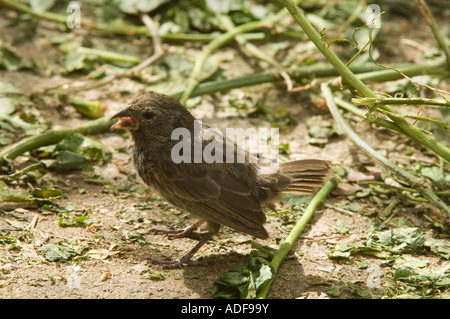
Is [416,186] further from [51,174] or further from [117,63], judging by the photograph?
[117,63]

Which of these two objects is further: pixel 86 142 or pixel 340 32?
pixel 340 32

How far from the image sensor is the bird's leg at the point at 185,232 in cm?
440

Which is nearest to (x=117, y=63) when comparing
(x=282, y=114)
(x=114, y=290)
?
(x=282, y=114)

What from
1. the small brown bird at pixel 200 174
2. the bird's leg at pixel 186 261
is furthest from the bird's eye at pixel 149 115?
the bird's leg at pixel 186 261

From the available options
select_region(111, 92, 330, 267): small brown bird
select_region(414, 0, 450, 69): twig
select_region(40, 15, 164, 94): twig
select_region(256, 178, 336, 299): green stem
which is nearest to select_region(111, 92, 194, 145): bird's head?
select_region(111, 92, 330, 267): small brown bird

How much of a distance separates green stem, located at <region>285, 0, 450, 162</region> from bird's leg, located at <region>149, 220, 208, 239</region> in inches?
60.8

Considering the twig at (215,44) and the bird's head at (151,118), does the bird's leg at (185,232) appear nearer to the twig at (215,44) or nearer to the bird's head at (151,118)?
the bird's head at (151,118)

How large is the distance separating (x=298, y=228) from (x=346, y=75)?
119cm

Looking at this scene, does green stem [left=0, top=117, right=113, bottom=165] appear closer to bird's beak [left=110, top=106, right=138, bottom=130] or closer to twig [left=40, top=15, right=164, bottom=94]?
twig [left=40, top=15, right=164, bottom=94]

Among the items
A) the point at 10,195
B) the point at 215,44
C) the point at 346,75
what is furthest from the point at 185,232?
the point at 215,44

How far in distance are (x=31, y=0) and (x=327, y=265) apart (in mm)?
5109

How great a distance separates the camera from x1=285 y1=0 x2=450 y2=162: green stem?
3.88 m

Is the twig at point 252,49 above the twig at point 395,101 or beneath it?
above

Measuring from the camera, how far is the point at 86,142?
16.8 ft
